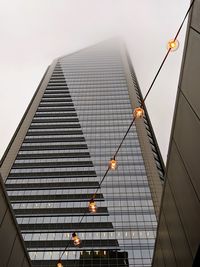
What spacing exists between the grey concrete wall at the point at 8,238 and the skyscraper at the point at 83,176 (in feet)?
178

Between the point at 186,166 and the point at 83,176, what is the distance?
77.2 metres

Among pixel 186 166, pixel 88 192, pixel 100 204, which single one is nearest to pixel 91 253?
pixel 100 204

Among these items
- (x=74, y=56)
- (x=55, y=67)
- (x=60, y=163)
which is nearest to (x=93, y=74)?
(x=55, y=67)

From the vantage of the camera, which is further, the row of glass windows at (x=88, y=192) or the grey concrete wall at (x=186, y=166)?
the row of glass windows at (x=88, y=192)

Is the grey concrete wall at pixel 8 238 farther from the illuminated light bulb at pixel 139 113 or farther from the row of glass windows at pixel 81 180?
the row of glass windows at pixel 81 180

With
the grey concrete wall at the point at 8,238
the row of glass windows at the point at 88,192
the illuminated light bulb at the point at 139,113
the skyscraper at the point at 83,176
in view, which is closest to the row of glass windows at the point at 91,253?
the skyscraper at the point at 83,176

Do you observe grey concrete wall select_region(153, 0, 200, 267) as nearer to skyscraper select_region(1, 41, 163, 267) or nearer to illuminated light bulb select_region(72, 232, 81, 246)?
illuminated light bulb select_region(72, 232, 81, 246)

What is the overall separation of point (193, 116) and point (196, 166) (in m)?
1.16

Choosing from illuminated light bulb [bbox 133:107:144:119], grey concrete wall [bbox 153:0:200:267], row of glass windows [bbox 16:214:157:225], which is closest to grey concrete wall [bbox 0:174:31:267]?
grey concrete wall [bbox 153:0:200:267]

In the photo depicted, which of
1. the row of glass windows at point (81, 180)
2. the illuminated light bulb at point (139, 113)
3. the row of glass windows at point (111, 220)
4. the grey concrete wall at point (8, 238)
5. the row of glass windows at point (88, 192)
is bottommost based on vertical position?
the grey concrete wall at point (8, 238)

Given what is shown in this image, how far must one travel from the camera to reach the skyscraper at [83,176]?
209 feet

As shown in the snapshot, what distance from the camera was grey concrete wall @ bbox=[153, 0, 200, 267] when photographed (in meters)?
6.50

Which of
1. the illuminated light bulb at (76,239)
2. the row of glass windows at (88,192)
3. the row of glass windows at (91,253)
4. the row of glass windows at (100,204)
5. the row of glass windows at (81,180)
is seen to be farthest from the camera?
the row of glass windows at (81,180)

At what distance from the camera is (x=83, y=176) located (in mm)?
83188
